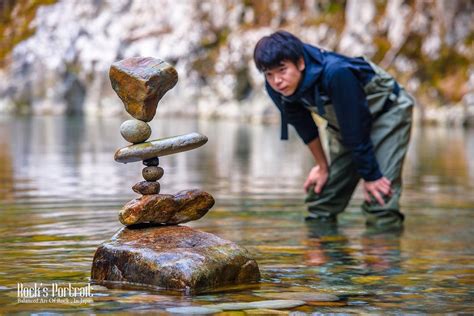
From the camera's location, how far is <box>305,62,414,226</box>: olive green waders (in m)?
10.7

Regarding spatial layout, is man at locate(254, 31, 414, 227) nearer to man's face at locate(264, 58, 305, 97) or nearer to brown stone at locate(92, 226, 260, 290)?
man's face at locate(264, 58, 305, 97)

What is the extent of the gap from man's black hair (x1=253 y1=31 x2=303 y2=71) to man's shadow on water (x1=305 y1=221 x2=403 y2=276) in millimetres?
1835

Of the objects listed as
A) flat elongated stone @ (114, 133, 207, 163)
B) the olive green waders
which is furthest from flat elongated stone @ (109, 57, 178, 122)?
the olive green waders

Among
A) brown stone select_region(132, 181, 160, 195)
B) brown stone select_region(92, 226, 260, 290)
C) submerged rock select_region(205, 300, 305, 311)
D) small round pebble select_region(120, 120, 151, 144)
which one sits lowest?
submerged rock select_region(205, 300, 305, 311)

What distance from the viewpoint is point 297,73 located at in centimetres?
941

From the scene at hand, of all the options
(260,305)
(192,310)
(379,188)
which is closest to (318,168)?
(379,188)

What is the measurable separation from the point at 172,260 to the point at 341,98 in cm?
373

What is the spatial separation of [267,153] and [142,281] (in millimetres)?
23431

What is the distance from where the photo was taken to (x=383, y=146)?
10.8 meters

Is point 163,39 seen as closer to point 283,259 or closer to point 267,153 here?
point 267,153

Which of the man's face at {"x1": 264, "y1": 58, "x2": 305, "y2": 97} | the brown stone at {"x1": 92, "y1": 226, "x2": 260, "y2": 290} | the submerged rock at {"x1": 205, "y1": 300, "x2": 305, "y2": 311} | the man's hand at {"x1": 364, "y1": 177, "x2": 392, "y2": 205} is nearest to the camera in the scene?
the submerged rock at {"x1": 205, "y1": 300, "x2": 305, "y2": 311}

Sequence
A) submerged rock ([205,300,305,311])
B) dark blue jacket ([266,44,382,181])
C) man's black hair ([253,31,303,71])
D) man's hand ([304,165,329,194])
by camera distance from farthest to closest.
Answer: man's hand ([304,165,329,194]) → dark blue jacket ([266,44,382,181]) → man's black hair ([253,31,303,71]) → submerged rock ([205,300,305,311])

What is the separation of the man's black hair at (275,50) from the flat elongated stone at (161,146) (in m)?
1.86

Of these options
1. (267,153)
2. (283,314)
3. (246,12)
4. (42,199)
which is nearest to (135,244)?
(283,314)
